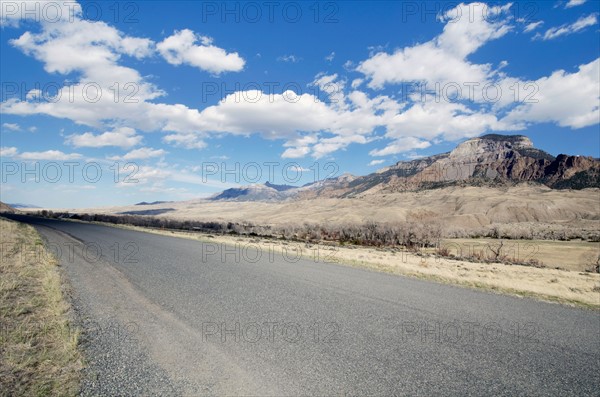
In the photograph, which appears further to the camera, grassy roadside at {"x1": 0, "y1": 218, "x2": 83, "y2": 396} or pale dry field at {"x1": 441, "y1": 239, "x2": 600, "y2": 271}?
pale dry field at {"x1": 441, "y1": 239, "x2": 600, "y2": 271}

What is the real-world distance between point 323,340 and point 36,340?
5536 mm

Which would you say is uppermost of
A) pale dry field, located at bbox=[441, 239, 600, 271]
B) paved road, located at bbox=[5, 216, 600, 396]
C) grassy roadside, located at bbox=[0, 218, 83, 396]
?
grassy roadside, located at bbox=[0, 218, 83, 396]

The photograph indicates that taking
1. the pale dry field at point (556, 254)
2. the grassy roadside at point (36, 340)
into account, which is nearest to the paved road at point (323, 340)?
the grassy roadside at point (36, 340)

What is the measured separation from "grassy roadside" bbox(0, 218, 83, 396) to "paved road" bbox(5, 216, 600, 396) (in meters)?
0.34

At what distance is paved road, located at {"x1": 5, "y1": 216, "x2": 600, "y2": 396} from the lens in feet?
17.1

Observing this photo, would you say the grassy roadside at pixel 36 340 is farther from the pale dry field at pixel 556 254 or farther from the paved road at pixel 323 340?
the pale dry field at pixel 556 254

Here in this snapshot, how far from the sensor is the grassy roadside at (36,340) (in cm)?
492

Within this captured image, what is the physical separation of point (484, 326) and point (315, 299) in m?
4.47

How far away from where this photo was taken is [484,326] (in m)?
8.15

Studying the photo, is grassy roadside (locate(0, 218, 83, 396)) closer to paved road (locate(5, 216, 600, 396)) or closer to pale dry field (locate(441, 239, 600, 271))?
paved road (locate(5, 216, 600, 396))

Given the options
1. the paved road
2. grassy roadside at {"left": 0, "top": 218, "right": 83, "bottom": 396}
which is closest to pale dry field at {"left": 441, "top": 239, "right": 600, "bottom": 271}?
the paved road

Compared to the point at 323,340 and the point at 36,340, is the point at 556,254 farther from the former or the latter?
the point at 36,340

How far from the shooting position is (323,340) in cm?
684

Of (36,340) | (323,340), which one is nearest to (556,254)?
(323,340)
